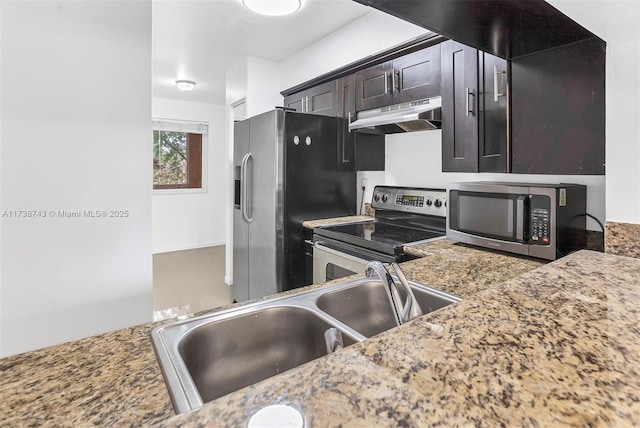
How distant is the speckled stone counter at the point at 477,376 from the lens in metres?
0.38

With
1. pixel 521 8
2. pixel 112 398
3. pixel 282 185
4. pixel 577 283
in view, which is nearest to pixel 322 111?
pixel 282 185

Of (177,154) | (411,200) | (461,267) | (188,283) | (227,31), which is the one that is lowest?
(188,283)

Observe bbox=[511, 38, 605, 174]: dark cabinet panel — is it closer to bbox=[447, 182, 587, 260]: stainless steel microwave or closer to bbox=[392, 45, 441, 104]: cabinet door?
bbox=[447, 182, 587, 260]: stainless steel microwave

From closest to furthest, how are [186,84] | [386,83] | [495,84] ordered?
[495,84] → [386,83] → [186,84]

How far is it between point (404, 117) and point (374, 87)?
0.55 meters

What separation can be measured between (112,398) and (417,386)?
496mm

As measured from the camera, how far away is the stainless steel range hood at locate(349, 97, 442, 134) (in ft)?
6.53

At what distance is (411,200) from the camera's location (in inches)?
100

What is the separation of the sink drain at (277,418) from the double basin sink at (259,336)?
1.27ft

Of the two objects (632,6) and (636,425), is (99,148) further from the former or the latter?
(632,6)

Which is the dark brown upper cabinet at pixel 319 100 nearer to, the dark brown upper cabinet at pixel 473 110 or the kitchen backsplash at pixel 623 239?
the dark brown upper cabinet at pixel 473 110

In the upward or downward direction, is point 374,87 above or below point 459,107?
above
